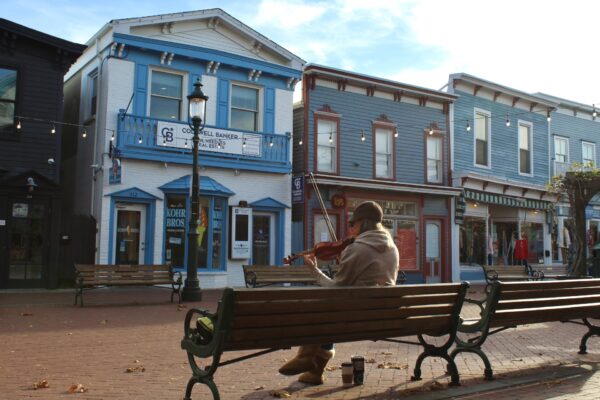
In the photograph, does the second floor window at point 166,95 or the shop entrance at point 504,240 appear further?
the shop entrance at point 504,240

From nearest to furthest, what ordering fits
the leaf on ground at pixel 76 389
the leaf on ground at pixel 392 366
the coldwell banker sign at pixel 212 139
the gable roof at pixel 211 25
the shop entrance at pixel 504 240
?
1. the leaf on ground at pixel 76 389
2. the leaf on ground at pixel 392 366
3. the gable roof at pixel 211 25
4. the coldwell banker sign at pixel 212 139
5. the shop entrance at pixel 504 240

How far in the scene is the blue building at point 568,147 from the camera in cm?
2770

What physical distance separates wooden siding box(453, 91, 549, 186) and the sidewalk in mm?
14246

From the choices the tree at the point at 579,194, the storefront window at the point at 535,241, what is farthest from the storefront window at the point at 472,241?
the tree at the point at 579,194

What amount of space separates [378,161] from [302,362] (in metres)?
17.0

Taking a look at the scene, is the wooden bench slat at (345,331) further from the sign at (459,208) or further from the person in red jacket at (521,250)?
the person in red jacket at (521,250)

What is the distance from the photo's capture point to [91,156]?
58.7 feet

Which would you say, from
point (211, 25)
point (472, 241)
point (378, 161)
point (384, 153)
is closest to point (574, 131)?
point (472, 241)

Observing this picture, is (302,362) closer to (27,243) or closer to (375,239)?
(375,239)

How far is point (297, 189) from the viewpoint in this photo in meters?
19.7

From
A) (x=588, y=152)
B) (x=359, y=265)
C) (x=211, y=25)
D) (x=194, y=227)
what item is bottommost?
(x=359, y=265)

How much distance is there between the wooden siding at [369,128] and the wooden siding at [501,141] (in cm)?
83

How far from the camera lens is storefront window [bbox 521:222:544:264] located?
87.8 ft

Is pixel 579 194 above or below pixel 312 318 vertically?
above
